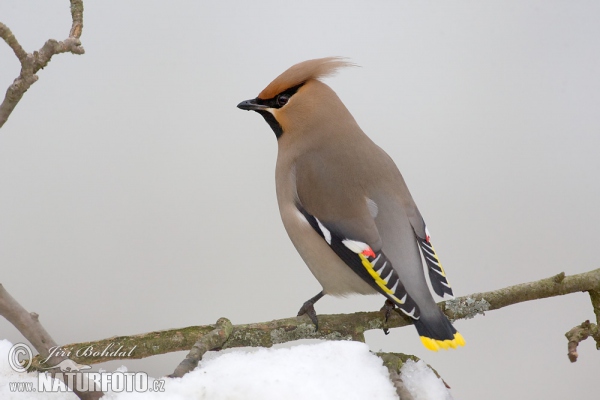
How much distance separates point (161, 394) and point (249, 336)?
0.40 m

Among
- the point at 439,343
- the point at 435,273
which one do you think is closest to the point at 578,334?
the point at 439,343

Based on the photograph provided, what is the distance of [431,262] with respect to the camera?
67.5 inches

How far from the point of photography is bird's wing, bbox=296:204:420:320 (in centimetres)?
152

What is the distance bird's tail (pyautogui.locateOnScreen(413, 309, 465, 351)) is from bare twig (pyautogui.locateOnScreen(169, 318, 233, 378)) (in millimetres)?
450

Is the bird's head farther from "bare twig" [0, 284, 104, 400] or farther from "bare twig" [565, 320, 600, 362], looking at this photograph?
"bare twig" [0, 284, 104, 400]

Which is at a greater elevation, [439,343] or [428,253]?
[428,253]

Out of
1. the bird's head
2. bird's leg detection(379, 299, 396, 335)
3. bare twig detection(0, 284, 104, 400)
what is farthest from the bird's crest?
bare twig detection(0, 284, 104, 400)

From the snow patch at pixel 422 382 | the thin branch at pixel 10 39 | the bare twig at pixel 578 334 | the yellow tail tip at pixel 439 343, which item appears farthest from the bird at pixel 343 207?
the thin branch at pixel 10 39

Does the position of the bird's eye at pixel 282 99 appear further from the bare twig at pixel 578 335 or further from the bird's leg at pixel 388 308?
the bare twig at pixel 578 335

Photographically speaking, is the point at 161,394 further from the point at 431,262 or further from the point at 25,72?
the point at 431,262

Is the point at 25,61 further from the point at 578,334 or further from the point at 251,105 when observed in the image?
the point at 578,334

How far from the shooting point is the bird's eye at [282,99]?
6.00 feet

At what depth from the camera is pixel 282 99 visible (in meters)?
1.83

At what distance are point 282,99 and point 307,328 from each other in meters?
0.67
